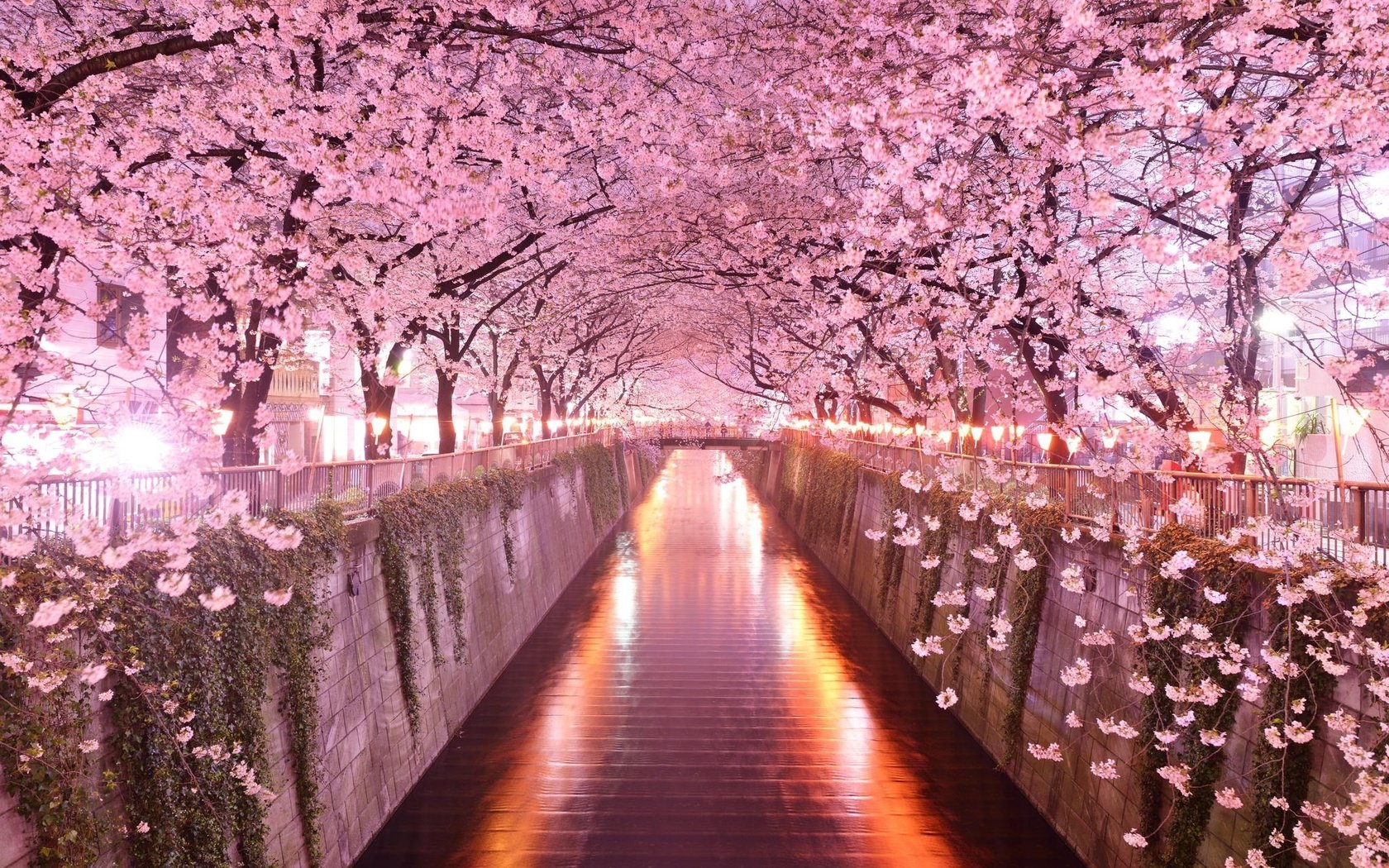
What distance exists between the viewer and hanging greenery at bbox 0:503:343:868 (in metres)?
4.63

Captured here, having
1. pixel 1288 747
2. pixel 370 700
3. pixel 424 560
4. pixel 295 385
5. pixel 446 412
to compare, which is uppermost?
pixel 295 385

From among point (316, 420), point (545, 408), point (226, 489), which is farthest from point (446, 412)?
point (226, 489)

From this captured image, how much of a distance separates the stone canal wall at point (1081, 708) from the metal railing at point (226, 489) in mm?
8175

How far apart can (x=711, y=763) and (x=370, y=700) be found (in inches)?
196

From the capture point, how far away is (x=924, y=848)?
9.87m

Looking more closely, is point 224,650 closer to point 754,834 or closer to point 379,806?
point 379,806

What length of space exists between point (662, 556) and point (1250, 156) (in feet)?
85.0

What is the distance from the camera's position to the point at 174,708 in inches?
220

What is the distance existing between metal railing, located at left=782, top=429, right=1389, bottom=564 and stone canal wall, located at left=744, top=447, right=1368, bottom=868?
21.1 inches

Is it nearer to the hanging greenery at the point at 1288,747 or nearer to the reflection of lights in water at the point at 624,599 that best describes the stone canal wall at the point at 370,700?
the reflection of lights in water at the point at 624,599

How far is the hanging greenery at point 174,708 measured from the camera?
15.2ft

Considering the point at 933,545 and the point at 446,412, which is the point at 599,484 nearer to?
the point at 446,412

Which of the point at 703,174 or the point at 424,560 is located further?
the point at 424,560

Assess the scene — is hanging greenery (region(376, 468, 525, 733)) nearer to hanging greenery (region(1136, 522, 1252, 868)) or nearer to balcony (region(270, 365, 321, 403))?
hanging greenery (region(1136, 522, 1252, 868))
